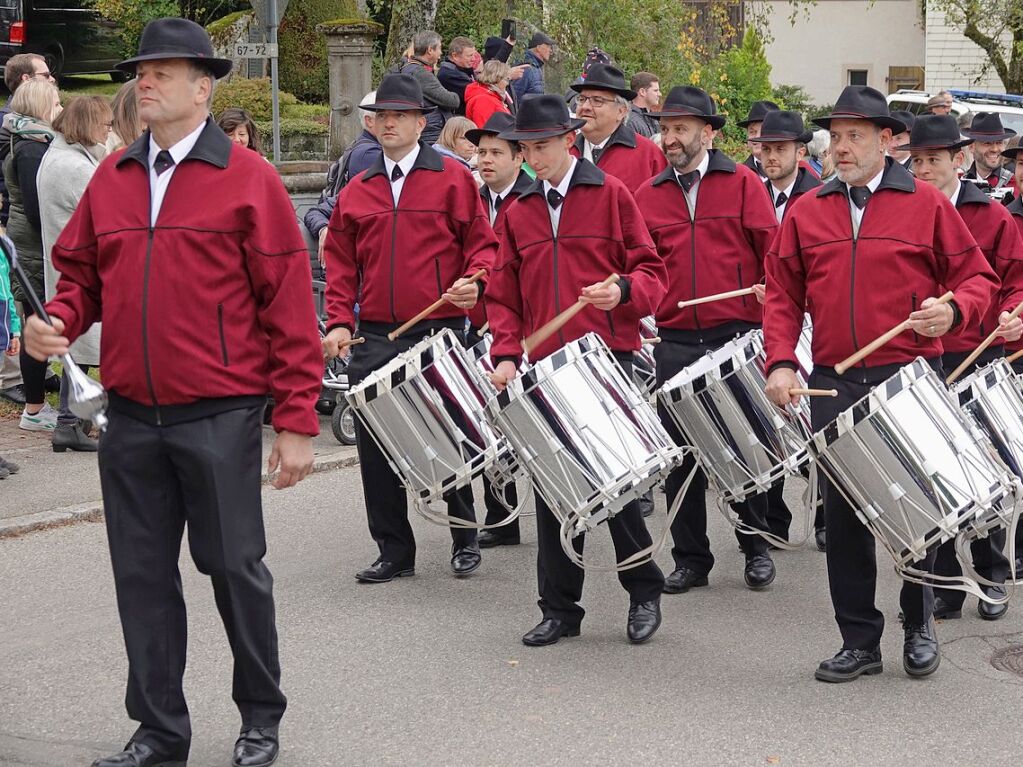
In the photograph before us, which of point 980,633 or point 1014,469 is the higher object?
point 1014,469

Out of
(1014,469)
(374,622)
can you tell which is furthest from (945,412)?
(374,622)

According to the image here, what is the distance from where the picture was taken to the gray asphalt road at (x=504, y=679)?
5.16 m

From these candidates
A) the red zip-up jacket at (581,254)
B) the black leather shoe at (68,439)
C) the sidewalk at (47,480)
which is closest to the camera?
the red zip-up jacket at (581,254)

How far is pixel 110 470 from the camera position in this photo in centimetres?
482

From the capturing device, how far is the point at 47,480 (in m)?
8.89

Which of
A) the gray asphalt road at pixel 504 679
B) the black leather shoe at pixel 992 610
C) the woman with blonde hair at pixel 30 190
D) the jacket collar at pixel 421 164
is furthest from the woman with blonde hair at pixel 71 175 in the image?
the black leather shoe at pixel 992 610

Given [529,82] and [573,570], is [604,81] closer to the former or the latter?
[573,570]

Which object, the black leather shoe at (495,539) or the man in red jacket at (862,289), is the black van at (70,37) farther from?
the man in red jacket at (862,289)

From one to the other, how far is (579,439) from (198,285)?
1722mm

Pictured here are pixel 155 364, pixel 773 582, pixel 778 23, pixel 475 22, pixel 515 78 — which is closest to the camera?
pixel 155 364

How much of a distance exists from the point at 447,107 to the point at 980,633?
769 centimetres

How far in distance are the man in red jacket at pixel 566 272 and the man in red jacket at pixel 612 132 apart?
2051 millimetres

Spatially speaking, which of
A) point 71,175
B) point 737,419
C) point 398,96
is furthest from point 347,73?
point 737,419

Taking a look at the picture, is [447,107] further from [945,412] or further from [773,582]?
[945,412]
